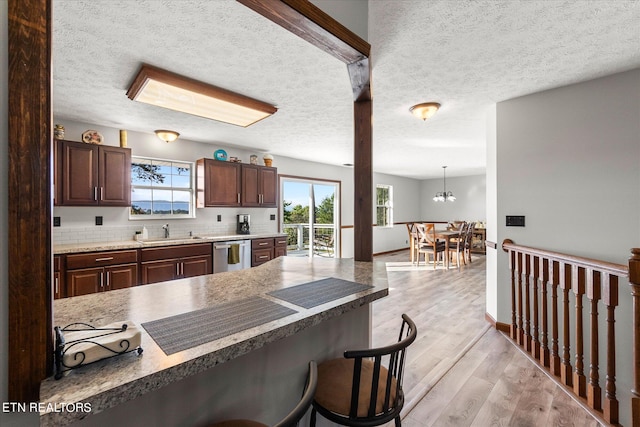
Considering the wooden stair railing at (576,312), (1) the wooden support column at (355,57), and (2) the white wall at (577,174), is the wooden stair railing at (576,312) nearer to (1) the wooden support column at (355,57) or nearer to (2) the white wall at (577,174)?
(2) the white wall at (577,174)

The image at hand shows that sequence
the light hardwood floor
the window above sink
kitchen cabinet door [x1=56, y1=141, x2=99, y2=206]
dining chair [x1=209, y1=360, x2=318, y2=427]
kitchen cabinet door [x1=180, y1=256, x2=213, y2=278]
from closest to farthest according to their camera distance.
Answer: dining chair [x1=209, y1=360, x2=318, y2=427], the light hardwood floor, kitchen cabinet door [x1=56, y1=141, x2=99, y2=206], kitchen cabinet door [x1=180, y1=256, x2=213, y2=278], the window above sink

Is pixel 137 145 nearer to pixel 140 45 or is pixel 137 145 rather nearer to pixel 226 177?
pixel 226 177

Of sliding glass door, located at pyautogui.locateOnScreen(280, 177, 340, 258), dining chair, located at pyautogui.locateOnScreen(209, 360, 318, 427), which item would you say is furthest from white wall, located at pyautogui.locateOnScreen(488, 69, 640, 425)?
sliding glass door, located at pyautogui.locateOnScreen(280, 177, 340, 258)

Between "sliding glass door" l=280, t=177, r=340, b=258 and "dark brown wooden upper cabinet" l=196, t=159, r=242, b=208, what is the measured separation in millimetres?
1325

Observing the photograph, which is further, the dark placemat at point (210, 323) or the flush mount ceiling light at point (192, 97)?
the flush mount ceiling light at point (192, 97)

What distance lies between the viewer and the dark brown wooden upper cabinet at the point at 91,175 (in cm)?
314

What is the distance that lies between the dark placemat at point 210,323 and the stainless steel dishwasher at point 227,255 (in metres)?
3.17

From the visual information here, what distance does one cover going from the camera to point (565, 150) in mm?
2607

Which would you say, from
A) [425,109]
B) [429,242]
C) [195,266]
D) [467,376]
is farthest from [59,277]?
[429,242]

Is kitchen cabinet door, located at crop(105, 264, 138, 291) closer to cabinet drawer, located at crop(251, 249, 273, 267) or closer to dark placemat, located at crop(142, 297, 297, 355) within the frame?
cabinet drawer, located at crop(251, 249, 273, 267)

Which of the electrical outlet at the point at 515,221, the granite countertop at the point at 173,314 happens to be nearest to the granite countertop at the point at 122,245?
the granite countertop at the point at 173,314

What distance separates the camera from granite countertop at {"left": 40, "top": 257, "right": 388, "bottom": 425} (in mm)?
600

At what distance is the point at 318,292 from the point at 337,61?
1751mm

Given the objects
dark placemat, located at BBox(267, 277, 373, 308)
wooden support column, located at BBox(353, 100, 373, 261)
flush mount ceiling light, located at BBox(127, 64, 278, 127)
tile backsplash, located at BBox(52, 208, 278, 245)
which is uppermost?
flush mount ceiling light, located at BBox(127, 64, 278, 127)
